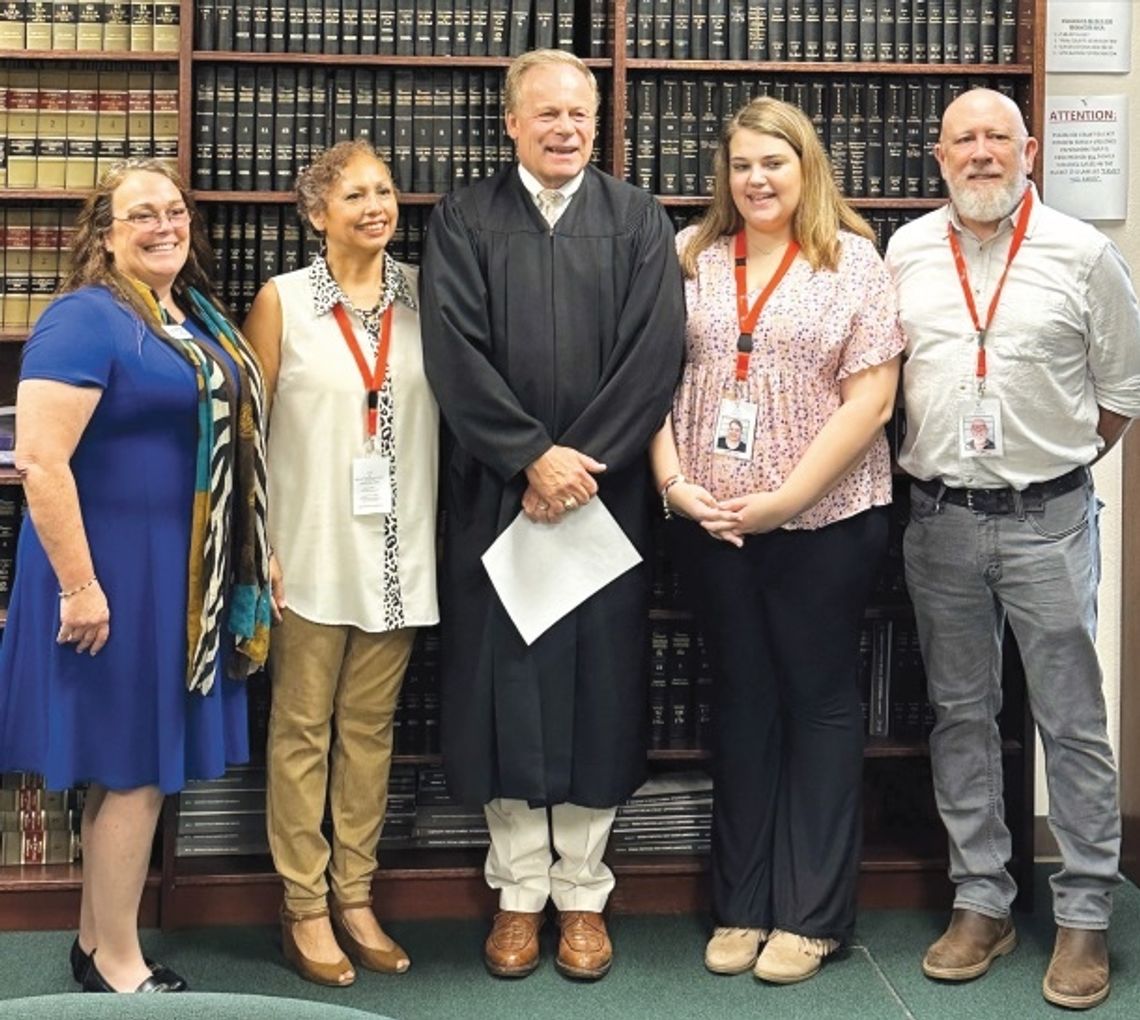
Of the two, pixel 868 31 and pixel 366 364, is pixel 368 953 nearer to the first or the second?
pixel 366 364

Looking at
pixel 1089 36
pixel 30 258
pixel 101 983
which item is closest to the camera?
pixel 101 983

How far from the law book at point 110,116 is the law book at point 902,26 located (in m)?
1.61

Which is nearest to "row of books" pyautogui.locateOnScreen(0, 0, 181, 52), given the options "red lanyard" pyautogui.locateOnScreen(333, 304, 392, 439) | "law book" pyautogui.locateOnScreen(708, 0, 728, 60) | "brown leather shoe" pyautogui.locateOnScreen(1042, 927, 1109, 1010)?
"red lanyard" pyautogui.locateOnScreen(333, 304, 392, 439)

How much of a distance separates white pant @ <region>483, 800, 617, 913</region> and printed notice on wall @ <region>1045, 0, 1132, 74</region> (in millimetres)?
1983

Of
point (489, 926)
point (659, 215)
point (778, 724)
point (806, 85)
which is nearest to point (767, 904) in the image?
point (778, 724)

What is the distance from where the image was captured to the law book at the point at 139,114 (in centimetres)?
339

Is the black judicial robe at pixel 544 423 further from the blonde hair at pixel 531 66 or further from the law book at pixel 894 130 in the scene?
the law book at pixel 894 130

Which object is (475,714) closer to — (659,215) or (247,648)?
(247,648)

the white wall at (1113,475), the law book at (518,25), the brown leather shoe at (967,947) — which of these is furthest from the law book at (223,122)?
the brown leather shoe at (967,947)

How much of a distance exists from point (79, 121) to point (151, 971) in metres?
1.69

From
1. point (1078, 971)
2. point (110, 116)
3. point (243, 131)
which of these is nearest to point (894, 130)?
point (243, 131)

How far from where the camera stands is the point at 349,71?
11.1 ft

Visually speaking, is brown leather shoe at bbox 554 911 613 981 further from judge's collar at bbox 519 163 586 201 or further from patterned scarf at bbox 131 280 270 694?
judge's collar at bbox 519 163 586 201

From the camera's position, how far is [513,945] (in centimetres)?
322
